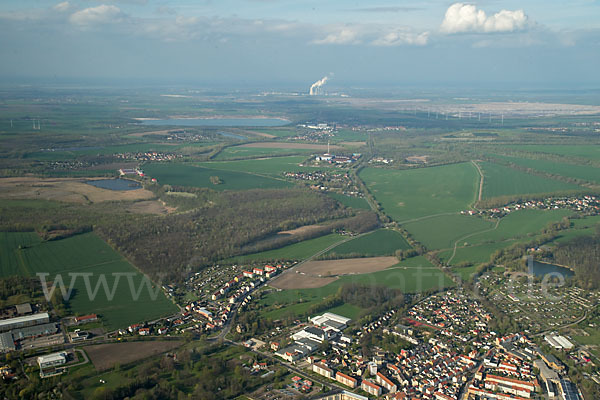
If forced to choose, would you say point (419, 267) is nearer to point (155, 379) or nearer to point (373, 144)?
point (155, 379)

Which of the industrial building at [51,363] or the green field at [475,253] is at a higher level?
the industrial building at [51,363]

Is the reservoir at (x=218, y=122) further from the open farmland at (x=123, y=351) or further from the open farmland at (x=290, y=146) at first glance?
the open farmland at (x=123, y=351)

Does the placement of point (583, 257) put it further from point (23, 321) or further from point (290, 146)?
point (290, 146)

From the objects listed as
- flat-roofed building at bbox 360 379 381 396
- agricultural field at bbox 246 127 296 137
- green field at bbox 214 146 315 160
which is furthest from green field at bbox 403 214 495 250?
agricultural field at bbox 246 127 296 137

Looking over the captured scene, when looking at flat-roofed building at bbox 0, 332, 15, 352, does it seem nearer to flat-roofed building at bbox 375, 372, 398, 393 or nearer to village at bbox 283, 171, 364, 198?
flat-roofed building at bbox 375, 372, 398, 393

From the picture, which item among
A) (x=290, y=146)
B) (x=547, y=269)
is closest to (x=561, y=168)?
(x=290, y=146)

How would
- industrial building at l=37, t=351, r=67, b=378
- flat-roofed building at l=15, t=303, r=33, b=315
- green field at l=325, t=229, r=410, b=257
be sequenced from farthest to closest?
green field at l=325, t=229, r=410, b=257 → flat-roofed building at l=15, t=303, r=33, b=315 → industrial building at l=37, t=351, r=67, b=378

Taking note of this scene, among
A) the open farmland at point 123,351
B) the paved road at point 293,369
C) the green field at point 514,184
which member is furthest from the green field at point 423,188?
the open farmland at point 123,351
